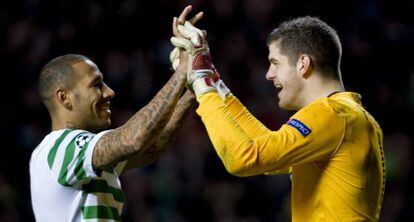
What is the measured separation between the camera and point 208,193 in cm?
701

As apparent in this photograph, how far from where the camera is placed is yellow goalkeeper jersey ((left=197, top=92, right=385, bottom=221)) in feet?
10.4

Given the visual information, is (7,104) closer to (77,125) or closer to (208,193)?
(208,193)

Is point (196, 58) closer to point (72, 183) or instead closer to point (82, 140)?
point (82, 140)

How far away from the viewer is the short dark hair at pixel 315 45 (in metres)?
3.47

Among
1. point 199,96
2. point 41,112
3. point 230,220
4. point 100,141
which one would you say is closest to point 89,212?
point 100,141

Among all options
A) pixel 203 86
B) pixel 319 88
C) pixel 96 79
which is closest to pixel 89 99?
pixel 96 79

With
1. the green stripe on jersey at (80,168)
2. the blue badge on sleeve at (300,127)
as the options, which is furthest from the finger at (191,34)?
the green stripe on jersey at (80,168)

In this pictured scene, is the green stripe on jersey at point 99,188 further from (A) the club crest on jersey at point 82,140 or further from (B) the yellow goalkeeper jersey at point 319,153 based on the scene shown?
(B) the yellow goalkeeper jersey at point 319,153

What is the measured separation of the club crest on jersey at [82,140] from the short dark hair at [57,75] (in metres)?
0.38

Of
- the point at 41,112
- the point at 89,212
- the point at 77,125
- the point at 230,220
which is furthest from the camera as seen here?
the point at 41,112

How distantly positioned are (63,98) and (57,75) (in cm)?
13

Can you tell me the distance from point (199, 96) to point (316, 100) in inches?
21.0

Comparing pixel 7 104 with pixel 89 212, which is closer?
pixel 89 212

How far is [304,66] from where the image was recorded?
346cm
